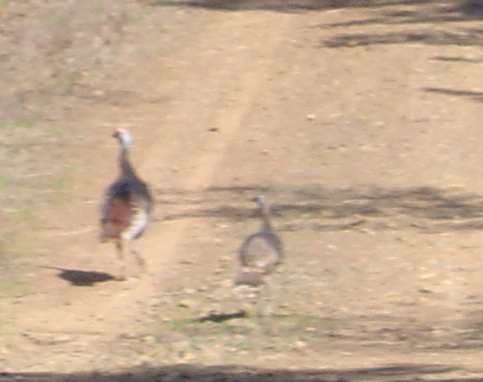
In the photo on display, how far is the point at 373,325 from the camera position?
751 cm

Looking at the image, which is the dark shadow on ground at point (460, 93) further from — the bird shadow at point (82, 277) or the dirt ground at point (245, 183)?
the bird shadow at point (82, 277)

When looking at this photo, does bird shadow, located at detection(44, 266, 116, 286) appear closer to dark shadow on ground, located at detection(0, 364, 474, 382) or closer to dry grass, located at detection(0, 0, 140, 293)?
dry grass, located at detection(0, 0, 140, 293)

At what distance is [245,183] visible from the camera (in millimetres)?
10977

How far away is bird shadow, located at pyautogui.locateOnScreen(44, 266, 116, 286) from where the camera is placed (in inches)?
343

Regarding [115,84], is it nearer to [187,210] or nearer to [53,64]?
[53,64]

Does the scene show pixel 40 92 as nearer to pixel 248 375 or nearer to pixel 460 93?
pixel 460 93

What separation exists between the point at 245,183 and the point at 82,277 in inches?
101

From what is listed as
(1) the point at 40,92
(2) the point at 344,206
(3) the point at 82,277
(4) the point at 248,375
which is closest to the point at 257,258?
(4) the point at 248,375

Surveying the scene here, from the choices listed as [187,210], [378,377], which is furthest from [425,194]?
[378,377]

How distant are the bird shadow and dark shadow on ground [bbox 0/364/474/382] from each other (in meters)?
1.92

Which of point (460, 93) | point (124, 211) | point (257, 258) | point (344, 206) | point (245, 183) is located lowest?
point (257, 258)

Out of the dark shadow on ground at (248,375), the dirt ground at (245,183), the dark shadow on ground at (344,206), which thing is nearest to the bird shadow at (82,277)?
the dirt ground at (245,183)

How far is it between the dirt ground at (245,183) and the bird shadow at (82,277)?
0.02 metres

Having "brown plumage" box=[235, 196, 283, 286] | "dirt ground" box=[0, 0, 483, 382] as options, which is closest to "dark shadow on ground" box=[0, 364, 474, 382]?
"dirt ground" box=[0, 0, 483, 382]
